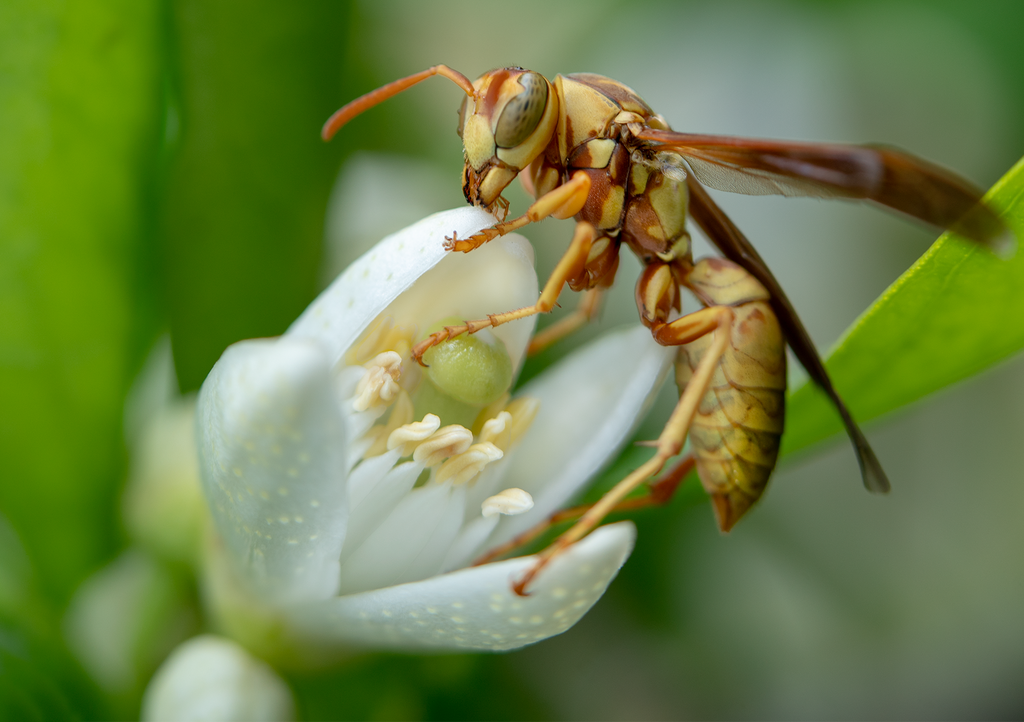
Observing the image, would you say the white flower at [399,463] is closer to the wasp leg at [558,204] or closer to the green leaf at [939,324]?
the wasp leg at [558,204]

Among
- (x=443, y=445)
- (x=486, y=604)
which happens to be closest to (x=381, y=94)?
(x=443, y=445)

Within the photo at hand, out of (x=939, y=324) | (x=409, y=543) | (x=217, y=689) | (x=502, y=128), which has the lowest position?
(x=217, y=689)

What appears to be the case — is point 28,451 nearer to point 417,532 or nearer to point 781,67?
point 417,532

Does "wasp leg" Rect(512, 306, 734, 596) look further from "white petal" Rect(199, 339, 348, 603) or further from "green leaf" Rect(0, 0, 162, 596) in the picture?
"green leaf" Rect(0, 0, 162, 596)

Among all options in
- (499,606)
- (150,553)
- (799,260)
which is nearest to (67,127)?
(150,553)

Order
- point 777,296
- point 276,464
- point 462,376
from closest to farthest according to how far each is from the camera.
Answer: point 276,464 < point 462,376 < point 777,296

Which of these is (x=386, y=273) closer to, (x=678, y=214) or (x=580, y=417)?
(x=580, y=417)

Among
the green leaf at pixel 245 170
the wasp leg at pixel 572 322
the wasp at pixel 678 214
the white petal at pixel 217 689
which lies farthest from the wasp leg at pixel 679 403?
the green leaf at pixel 245 170
